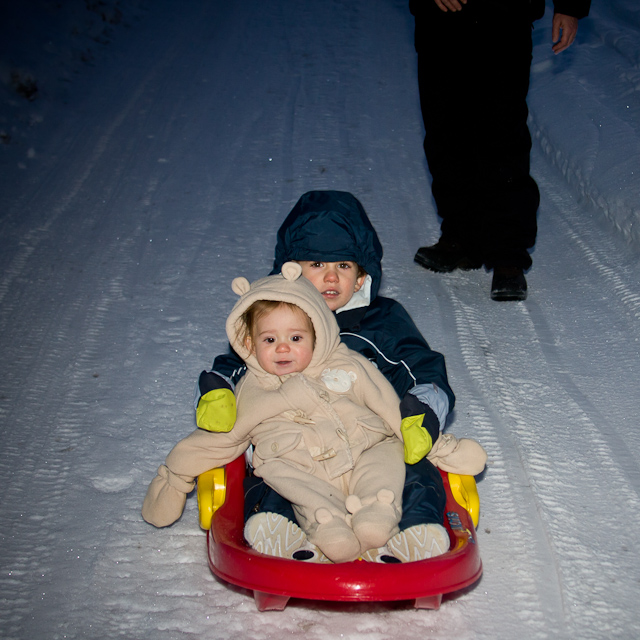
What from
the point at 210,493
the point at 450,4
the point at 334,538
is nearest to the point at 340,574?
the point at 334,538

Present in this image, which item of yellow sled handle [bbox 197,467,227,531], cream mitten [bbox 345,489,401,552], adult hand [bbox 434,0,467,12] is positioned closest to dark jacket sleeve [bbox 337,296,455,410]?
cream mitten [bbox 345,489,401,552]

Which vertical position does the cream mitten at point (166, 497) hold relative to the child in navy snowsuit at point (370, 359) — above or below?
below

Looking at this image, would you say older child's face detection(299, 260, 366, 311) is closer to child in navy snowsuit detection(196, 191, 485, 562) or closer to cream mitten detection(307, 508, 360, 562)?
child in navy snowsuit detection(196, 191, 485, 562)

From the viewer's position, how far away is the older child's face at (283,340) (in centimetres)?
203

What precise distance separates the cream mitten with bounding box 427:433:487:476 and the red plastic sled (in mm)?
170

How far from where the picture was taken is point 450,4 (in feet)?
10.3

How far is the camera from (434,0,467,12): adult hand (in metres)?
3.11

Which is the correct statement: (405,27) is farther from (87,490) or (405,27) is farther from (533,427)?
(87,490)

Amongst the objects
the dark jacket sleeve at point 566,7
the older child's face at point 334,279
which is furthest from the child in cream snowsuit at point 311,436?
the dark jacket sleeve at point 566,7

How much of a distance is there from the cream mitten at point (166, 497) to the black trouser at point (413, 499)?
18 cm

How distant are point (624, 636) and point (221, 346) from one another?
190cm

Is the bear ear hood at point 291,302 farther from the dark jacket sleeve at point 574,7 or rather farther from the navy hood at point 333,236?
the dark jacket sleeve at point 574,7

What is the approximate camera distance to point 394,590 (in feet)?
5.33

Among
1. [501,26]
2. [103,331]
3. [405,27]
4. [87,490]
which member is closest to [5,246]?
[103,331]
